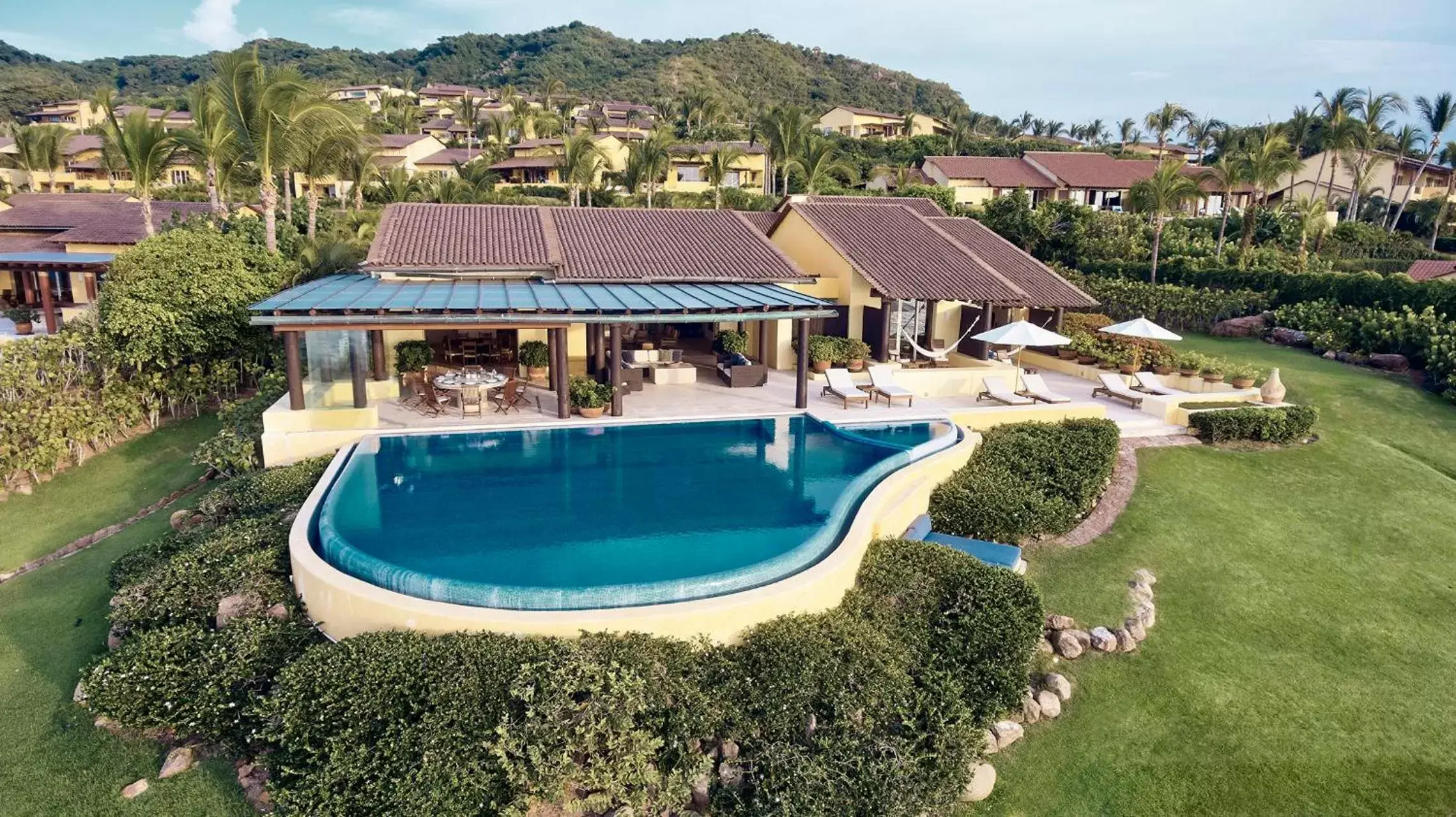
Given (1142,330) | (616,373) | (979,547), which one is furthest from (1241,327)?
(616,373)

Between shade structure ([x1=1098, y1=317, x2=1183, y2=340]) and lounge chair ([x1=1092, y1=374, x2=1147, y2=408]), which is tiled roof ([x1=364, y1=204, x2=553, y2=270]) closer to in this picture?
→ lounge chair ([x1=1092, y1=374, x2=1147, y2=408])

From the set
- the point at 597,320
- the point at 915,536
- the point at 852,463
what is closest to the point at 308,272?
the point at 597,320

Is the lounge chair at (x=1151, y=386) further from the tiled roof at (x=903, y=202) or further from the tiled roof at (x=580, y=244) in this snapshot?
the tiled roof at (x=903, y=202)

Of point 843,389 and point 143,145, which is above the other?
point 143,145

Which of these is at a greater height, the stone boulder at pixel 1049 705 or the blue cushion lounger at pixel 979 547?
the blue cushion lounger at pixel 979 547

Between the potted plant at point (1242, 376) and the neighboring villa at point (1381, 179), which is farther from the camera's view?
the neighboring villa at point (1381, 179)

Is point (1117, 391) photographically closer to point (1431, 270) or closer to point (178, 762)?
point (178, 762)

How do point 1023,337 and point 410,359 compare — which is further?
point 1023,337

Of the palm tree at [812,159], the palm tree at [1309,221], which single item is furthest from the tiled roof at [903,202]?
the palm tree at [1309,221]
